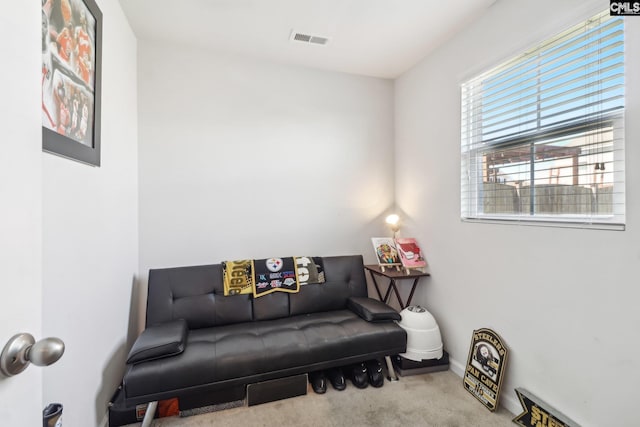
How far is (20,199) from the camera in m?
0.57

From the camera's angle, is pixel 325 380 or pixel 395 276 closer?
pixel 325 380

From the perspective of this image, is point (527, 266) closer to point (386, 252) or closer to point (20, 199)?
point (386, 252)

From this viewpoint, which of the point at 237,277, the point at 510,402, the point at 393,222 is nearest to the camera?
the point at 510,402

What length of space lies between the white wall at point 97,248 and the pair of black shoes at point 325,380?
51.7 inches

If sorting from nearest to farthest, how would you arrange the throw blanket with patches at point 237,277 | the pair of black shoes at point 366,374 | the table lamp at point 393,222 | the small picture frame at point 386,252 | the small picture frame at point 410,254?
the pair of black shoes at point 366,374
the throw blanket with patches at point 237,277
the small picture frame at point 410,254
the small picture frame at point 386,252
the table lamp at point 393,222

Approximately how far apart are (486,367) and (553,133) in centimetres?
159

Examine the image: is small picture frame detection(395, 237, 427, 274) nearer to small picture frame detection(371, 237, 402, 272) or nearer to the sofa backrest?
small picture frame detection(371, 237, 402, 272)

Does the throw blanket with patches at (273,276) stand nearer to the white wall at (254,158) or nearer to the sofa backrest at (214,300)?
the sofa backrest at (214,300)

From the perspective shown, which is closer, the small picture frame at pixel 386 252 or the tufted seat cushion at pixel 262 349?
the tufted seat cushion at pixel 262 349

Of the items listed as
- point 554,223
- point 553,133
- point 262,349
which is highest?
point 553,133

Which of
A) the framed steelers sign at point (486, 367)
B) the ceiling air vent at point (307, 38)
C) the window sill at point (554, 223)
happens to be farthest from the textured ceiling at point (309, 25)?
the framed steelers sign at point (486, 367)

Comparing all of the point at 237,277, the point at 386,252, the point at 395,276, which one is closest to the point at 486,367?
the point at 395,276

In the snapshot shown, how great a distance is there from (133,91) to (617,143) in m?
3.16

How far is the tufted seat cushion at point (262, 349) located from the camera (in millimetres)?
1660
